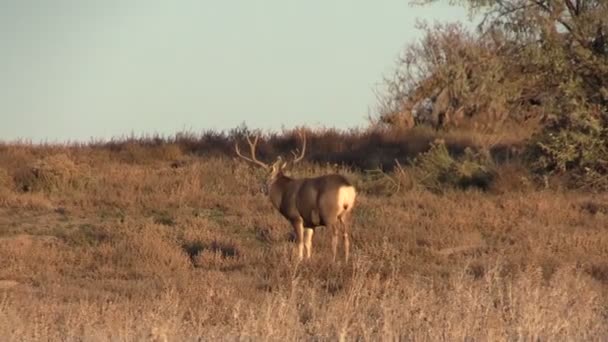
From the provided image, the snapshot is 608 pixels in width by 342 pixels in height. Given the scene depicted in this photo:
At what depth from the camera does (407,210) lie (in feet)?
71.7

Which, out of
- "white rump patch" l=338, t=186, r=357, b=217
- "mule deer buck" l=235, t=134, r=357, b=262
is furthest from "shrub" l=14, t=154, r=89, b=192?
"white rump patch" l=338, t=186, r=357, b=217

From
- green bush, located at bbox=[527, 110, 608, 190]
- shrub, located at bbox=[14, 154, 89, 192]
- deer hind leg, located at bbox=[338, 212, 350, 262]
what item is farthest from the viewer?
shrub, located at bbox=[14, 154, 89, 192]

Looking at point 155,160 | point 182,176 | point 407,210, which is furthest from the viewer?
point 155,160

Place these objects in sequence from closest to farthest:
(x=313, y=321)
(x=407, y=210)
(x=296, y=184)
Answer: (x=313, y=321) < (x=296, y=184) < (x=407, y=210)

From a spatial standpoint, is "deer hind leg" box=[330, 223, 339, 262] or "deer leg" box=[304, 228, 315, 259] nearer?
"deer hind leg" box=[330, 223, 339, 262]

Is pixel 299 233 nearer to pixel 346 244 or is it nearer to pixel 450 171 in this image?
pixel 346 244

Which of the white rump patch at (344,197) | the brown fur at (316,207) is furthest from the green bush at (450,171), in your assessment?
the white rump patch at (344,197)

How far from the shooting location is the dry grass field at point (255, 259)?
34.6 ft

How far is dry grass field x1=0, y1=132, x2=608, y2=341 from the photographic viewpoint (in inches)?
416

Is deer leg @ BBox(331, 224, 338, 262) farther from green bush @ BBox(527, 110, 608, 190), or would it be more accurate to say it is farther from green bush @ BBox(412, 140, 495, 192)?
green bush @ BBox(527, 110, 608, 190)

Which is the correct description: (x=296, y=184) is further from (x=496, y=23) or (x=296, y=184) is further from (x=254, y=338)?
(x=254, y=338)

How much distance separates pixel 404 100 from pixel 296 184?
18.0 metres

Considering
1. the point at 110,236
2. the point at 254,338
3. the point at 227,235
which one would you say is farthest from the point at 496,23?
the point at 254,338

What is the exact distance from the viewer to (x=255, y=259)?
57.2 feet
